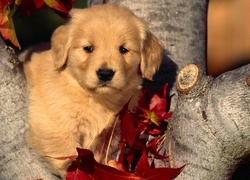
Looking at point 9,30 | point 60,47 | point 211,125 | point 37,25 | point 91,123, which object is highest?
point 9,30

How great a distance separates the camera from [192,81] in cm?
297

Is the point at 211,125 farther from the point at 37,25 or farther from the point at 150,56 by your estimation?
the point at 37,25

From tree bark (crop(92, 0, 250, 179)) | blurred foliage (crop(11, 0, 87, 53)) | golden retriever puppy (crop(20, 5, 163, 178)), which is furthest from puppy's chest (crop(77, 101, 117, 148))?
blurred foliage (crop(11, 0, 87, 53))

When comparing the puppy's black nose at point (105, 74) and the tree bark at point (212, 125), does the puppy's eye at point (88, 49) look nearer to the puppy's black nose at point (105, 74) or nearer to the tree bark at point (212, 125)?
the puppy's black nose at point (105, 74)

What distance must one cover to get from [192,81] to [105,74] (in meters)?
0.63

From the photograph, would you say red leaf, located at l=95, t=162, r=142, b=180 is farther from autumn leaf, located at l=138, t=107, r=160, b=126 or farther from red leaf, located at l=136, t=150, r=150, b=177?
autumn leaf, located at l=138, t=107, r=160, b=126

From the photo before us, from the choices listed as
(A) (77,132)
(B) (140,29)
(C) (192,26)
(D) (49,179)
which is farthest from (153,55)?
(D) (49,179)

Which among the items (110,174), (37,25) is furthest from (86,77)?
(37,25)

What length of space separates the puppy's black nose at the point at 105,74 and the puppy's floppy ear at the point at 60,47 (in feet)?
1.16

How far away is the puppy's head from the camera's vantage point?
11.3 ft

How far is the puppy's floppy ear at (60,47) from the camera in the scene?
363 cm

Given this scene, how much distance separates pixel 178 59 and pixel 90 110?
77cm

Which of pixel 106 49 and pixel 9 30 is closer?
pixel 9 30

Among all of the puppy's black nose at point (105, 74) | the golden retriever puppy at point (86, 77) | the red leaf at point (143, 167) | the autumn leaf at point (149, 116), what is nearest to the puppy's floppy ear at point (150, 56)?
the golden retriever puppy at point (86, 77)
